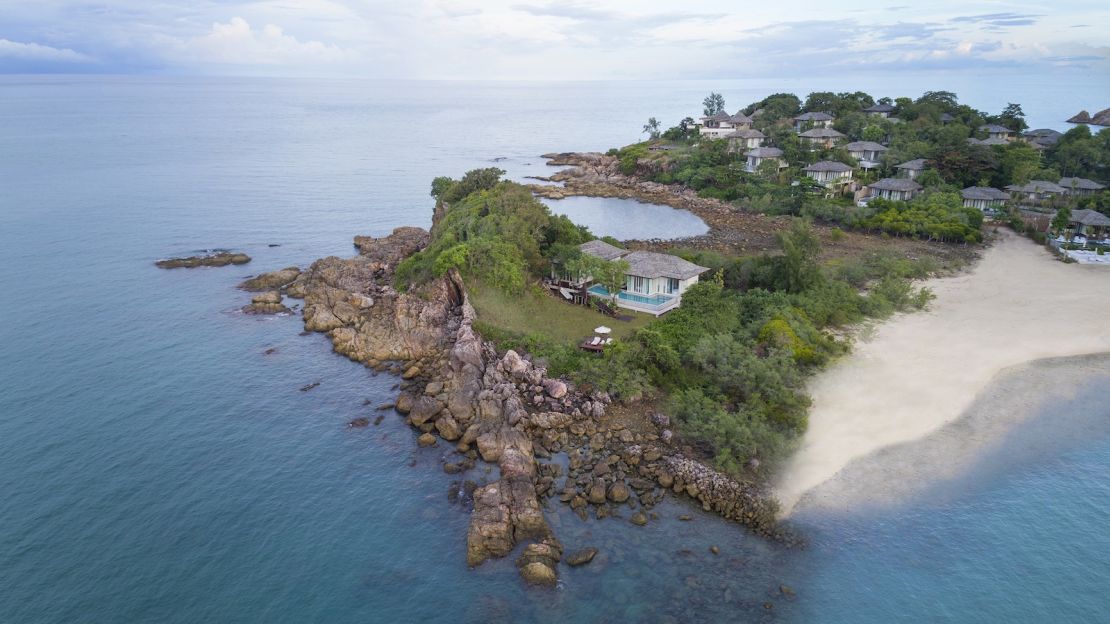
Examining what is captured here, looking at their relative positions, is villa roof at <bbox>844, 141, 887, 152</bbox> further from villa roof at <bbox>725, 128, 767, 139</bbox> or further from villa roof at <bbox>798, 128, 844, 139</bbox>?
villa roof at <bbox>725, 128, 767, 139</bbox>

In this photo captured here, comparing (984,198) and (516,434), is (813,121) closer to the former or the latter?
(984,198)

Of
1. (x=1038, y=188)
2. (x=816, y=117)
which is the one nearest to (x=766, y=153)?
(x=816, y=117)

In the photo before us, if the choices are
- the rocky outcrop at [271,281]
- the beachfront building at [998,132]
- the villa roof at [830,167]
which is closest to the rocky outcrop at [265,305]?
the rocky outcrop at [271,281]

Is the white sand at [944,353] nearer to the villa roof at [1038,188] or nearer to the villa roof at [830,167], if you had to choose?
the villa roof at [1038,188]

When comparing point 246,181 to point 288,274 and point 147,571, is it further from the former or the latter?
point 147,571

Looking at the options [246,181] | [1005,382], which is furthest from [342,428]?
[246,181]

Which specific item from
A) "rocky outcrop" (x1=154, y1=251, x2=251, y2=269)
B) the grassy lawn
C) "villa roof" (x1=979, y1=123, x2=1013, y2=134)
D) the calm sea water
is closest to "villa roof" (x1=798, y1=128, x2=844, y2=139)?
"villa roof" (x1=979, y1=123, x2=1013, y2=134)
